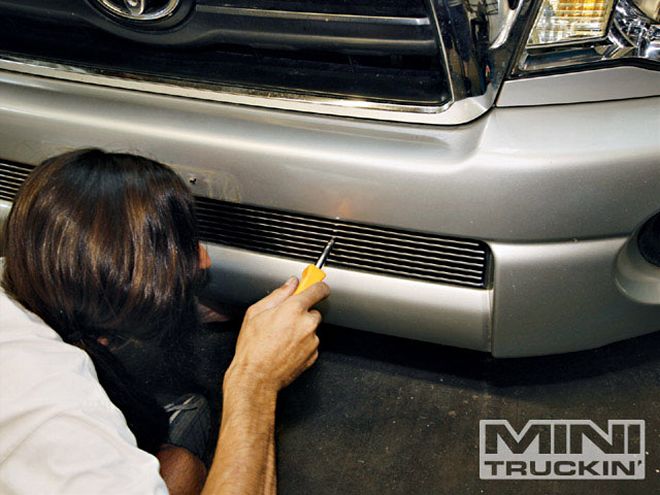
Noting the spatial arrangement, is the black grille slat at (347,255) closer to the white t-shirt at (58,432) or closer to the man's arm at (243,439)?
the man's arm at (243,439)

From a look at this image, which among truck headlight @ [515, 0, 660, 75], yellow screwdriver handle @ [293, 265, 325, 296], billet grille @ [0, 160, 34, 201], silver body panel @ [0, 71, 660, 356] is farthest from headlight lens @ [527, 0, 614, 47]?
billet grille @ [0, 160, 34, 201]

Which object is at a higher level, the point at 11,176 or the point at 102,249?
the point at 102,249

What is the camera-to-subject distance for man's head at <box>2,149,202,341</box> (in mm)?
1074

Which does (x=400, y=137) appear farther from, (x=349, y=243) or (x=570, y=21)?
(x=570, y=21)

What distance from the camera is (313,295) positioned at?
4.40ft

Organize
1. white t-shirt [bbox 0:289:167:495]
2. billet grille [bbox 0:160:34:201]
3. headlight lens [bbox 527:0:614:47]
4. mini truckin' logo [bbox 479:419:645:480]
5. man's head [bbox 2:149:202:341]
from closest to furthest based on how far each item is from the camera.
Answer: white t-shirt [bbox 0:289:167:495], man's head [bbox 2:149:202:341], headlight lens [bbox 527:0:614:47], mini truckin' logo [bbox 479:419:645:480], billet grille [bbox 0:160:34:201]

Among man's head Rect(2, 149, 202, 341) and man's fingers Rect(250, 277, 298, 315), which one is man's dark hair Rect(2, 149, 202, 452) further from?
man's fingers Rect(250, 277, 298, 315)

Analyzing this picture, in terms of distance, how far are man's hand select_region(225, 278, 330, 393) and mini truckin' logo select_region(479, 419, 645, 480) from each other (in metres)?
0.48

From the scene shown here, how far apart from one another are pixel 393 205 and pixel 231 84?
1.21ft

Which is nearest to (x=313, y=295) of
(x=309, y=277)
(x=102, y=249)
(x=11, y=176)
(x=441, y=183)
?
(x=309, y=277)

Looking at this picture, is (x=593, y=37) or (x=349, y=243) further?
(x=349, y=243)

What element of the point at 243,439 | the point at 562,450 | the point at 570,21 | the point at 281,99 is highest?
the point at 570,21

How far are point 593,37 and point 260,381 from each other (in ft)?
2.50

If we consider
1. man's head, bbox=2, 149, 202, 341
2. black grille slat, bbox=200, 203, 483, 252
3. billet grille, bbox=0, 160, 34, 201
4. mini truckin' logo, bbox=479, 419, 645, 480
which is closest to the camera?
man's head, bbox=2, 149, 202, 341
